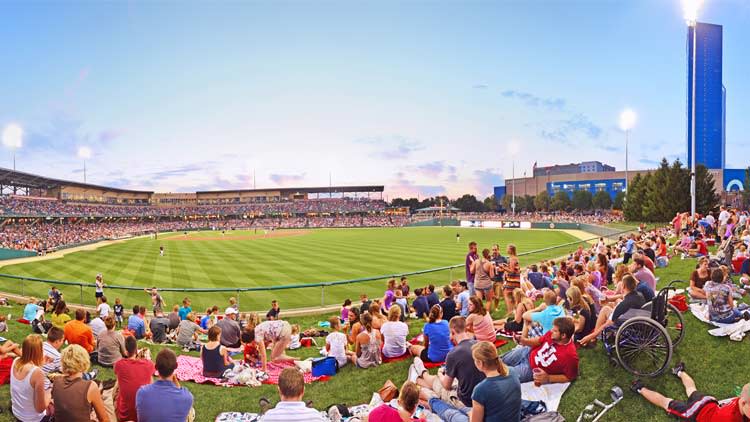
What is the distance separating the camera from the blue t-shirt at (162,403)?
4375 mm

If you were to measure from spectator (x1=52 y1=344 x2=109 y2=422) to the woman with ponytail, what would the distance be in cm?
412

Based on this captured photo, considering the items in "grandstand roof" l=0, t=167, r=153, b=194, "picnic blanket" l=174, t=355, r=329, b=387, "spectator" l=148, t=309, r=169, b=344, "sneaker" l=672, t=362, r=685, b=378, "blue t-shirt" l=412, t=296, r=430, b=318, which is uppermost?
"grandstand roof" l=0, t=167, r=153, b=194

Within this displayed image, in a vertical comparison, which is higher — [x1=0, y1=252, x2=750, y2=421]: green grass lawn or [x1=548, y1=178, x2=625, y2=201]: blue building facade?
[x1=548, y1=178, x2=625, y2=201]: blue building facade

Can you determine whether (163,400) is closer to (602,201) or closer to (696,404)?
(696,404)

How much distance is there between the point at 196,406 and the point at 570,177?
466ft

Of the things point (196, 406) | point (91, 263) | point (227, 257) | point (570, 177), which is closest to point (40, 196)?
point (91, 263)

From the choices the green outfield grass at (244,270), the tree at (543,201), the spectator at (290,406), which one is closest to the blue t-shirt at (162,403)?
the spectator at (290,406)

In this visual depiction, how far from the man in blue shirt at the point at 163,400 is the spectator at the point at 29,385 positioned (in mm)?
1497

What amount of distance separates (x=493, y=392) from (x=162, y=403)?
3.48 metres

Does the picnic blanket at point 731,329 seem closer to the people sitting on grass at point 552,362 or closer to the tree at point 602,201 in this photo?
the people sitting on grass at point 552,362

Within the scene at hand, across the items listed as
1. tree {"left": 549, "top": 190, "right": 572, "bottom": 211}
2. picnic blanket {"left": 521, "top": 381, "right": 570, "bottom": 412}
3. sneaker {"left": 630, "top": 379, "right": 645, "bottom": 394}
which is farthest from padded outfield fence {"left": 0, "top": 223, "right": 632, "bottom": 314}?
tree {"left": 549, "top": 190, "right": 572, "bottom": 211}

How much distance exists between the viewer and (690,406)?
5.04 m

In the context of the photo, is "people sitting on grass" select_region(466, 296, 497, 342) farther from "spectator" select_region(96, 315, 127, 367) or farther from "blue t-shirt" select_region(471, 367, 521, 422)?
"spectator" select_region(96, 315, 127, 367)

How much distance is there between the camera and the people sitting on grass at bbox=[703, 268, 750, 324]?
7477 millimetres
